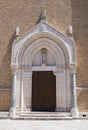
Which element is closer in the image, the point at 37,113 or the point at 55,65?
the point at 37,113

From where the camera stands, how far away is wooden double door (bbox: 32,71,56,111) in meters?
15.5

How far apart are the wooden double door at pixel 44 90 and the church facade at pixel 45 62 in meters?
→ 0.07

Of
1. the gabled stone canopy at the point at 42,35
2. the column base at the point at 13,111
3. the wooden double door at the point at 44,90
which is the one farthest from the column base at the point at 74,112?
the column base at the point at 13,111

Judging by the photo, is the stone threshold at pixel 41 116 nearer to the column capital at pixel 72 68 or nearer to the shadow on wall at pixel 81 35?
the shadow on wall at pixel 81 35

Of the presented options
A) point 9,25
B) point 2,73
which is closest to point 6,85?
point 2,73

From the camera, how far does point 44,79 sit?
1591cm

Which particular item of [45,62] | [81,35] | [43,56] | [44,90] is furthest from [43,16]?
[44,90]

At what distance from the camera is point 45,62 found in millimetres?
15078

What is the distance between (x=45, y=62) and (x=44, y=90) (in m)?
1.72

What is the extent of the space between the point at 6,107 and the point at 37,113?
5.49ft

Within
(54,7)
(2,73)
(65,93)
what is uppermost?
(54,7)

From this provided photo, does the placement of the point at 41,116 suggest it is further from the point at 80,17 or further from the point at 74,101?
the point at 80,17

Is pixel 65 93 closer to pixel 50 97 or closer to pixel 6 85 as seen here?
pixel 50 97

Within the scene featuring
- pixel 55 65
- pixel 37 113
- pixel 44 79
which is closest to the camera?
pixel 37 113
